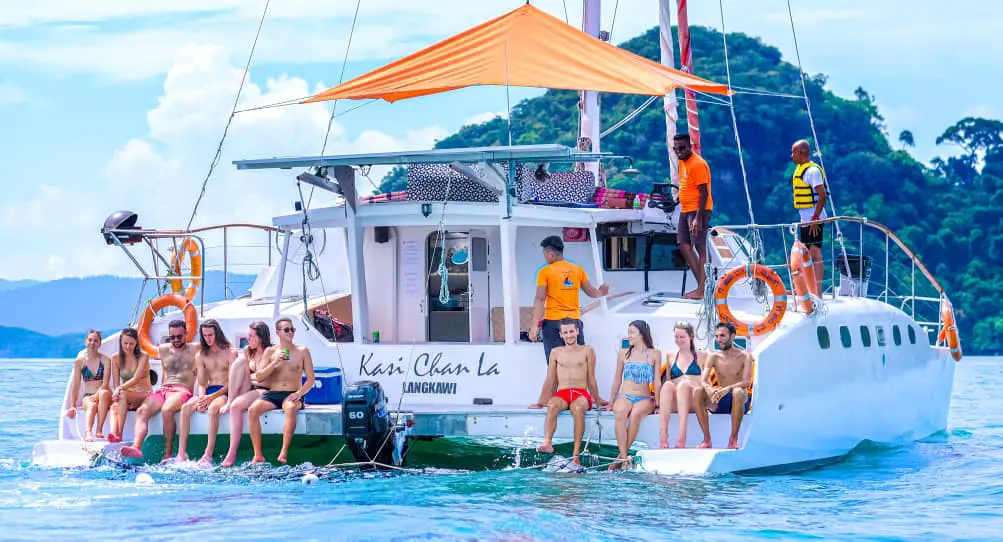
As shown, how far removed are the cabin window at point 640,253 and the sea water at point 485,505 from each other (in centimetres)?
312

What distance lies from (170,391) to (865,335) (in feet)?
26.7

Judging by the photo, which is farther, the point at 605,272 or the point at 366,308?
the point at 605,272

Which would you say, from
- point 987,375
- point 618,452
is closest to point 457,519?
point 618,452

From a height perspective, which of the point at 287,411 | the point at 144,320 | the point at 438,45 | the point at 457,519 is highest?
the point at 438,45

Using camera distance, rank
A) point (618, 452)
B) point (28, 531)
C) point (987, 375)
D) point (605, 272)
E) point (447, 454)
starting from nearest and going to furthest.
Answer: point (28, 531), point (618, 452), point (447, 454), point (605, 272), point (987, 375)

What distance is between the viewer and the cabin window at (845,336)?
51.6 ft

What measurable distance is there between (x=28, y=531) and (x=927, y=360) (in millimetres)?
12482

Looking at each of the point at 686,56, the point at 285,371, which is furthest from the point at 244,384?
the point at 686,56

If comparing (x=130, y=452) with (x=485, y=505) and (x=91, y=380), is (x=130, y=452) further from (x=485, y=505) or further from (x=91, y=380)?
(x=485, y=505)

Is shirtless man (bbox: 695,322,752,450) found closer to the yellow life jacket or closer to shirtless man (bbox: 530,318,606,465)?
shirtless man (bbox: 530,318,606,465)

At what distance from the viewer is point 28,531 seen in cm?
1110

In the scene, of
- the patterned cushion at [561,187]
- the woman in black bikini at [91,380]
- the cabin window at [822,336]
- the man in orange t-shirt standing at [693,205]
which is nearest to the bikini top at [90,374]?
the woman in black bikini at [91,380]

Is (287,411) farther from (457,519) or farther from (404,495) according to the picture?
Answer: (457,519)

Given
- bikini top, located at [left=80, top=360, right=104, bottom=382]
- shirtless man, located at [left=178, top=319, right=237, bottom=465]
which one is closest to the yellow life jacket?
shirtless man, located at [left=178, top=319, right=237, bottom=465]
